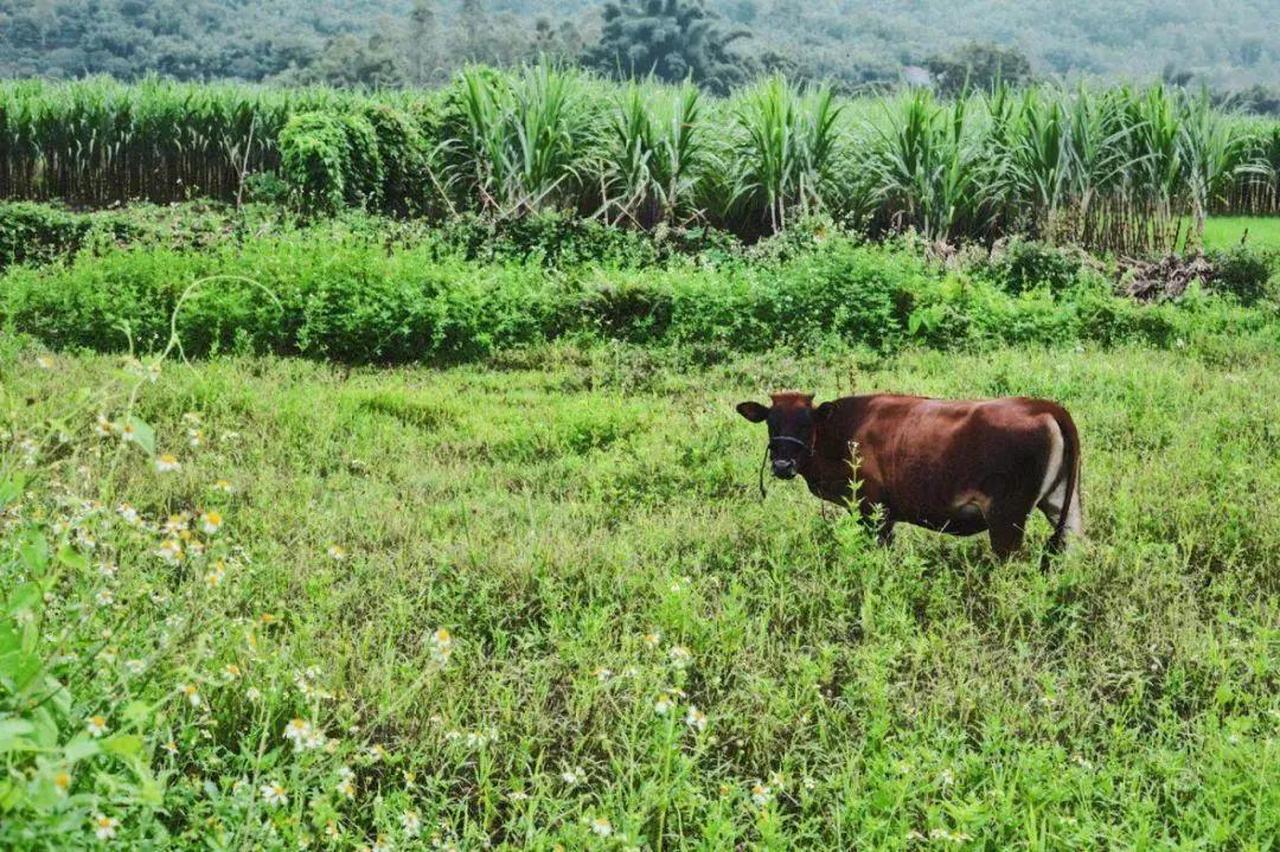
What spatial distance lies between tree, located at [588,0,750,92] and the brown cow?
4170cm

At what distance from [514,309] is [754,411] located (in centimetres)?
407

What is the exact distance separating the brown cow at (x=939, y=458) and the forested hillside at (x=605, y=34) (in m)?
9.30

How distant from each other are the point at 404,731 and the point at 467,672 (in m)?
0.35

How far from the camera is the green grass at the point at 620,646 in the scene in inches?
102

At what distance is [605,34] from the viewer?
4716 cm

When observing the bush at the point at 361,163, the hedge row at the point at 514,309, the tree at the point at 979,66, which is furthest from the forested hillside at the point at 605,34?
the bush at the point at 361,163

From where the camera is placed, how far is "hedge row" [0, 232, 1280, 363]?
766 cm

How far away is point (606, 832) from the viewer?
2.42 meters

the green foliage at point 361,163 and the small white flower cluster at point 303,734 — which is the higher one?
the green foliage at point 361,163

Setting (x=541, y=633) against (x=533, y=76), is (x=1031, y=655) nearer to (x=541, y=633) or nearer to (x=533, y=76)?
(x=541, y=633)

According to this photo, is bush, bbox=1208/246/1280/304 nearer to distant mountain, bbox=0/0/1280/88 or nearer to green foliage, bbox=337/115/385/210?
distant mountain, bbox=0/0/1280/88

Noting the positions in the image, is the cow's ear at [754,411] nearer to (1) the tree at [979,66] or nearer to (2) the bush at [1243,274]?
(2) the bush at [1243,274]

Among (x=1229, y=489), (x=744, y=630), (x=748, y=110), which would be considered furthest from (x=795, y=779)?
(x=748, y=110)

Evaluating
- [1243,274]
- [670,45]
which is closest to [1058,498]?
[1243,274]
